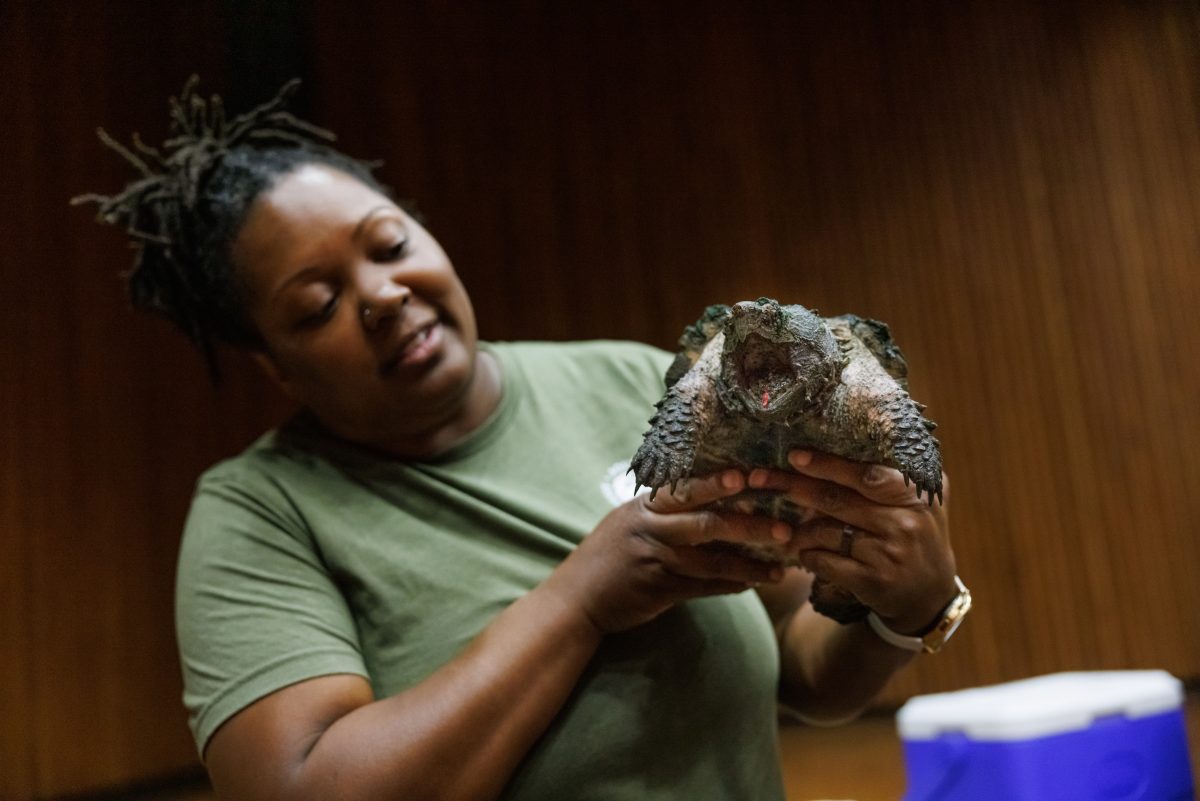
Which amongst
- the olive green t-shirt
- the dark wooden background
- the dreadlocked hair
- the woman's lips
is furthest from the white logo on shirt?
the dark wooden background

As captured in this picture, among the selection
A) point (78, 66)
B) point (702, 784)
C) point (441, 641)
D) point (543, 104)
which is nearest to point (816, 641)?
point (702, 784)

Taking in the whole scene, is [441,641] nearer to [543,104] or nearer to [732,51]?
[732,51]

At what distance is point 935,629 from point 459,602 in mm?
650

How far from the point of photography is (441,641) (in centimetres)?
121

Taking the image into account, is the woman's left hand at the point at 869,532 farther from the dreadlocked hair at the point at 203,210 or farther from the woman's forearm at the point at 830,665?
the dreadlocked hair at the point at 203,210

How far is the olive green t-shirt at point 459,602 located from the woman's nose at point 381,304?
0.22 meters

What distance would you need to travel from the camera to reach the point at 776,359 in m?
0.94

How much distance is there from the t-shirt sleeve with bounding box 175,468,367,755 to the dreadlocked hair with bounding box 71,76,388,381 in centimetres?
38

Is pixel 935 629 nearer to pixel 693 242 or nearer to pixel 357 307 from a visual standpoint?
pixel 357 307

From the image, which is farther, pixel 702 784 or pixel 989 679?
pixel 989 679

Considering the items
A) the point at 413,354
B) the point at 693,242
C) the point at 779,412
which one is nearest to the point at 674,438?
the point at 779,412

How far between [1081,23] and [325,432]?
64.4 inches

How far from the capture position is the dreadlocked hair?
1.47 metres

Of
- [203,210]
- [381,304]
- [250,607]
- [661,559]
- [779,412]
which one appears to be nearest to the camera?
[779,412]
